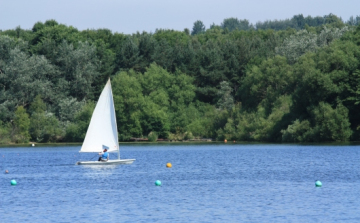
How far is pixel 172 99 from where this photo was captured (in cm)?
12900

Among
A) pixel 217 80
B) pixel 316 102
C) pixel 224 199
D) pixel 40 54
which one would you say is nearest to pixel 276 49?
pixel 217 80

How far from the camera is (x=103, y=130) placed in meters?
63.4

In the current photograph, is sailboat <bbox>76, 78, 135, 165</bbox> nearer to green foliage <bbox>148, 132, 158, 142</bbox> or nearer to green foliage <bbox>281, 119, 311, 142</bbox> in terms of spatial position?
green foliage <bbox>281, 119, 311, 142</bbox>

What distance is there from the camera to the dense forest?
96438 millimetres

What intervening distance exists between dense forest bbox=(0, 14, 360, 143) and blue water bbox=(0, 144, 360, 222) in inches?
1073

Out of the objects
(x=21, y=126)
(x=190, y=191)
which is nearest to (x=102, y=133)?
(x=190, y=191)

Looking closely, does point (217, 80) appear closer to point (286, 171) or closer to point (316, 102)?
point (316, 102)

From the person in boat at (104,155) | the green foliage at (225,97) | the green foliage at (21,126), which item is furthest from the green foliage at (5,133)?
the person in boat at (104,155)

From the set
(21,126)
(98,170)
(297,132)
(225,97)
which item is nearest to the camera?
(98,170)

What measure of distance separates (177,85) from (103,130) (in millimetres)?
66075

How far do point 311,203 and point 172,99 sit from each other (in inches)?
3639

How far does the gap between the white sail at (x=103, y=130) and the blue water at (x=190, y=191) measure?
7.27ft

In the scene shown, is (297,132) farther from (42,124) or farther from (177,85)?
(42,124)

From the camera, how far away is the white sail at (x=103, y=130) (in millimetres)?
63094
